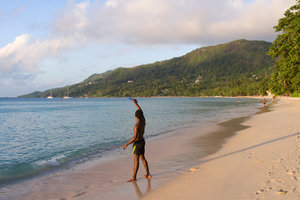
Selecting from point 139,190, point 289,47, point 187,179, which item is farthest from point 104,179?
point 289,47

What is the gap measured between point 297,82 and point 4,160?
3711cm

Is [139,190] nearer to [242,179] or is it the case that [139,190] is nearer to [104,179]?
[104,179]

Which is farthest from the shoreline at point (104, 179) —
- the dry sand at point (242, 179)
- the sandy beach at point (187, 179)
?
the dry sand at point (242, 179)

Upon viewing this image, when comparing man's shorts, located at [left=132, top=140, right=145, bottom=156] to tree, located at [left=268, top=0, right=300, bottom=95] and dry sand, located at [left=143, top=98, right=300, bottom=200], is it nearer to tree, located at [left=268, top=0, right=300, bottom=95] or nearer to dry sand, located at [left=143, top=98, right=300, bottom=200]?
dry sand, located at [left=143, top=98, right=300, bottom=200]

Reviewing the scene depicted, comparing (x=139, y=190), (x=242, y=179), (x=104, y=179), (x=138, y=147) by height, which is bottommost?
(x=104, y=179)

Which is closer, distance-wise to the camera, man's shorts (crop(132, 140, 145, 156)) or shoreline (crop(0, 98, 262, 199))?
shoreline (crop(0, 98, 262, 199))

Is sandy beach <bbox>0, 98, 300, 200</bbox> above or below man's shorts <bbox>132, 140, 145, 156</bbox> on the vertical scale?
below

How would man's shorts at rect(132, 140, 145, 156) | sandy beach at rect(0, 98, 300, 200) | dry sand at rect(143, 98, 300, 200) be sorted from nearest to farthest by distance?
dry sand at rect(143, 98, 300, 200) < sandy beach at rect(0, 98, 300, 200) < man's shorts at rect(132, 140, 145, 156)

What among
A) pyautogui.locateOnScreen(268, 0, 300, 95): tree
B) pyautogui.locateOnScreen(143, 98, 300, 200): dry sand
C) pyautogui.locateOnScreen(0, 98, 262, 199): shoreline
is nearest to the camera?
pyautogui.locateOnScreen(143, 98, 300, 200): dry sand

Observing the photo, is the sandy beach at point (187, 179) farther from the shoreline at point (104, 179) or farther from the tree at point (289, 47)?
the tree at point (289, 47)

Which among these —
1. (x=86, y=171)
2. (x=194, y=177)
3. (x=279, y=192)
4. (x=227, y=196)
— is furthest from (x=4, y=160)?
(x=279, y=192)

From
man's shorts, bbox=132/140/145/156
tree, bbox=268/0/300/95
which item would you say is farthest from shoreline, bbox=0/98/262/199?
tree, bbox=268/0/300/95

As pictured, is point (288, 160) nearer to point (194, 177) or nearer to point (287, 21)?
point (194, 177)

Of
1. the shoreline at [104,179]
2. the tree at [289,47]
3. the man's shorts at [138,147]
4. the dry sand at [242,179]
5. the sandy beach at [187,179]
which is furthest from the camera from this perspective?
the tree at [289,47]
